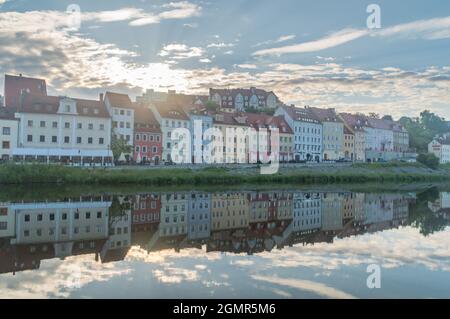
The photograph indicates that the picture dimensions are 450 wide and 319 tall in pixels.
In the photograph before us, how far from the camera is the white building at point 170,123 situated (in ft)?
260

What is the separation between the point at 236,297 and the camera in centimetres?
1107

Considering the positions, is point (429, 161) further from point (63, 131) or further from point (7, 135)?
point (7, 135)

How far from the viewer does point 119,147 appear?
67.6 metres

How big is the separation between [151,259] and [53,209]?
15.1m

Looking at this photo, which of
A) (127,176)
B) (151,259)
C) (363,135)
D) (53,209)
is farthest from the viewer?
(363,135)

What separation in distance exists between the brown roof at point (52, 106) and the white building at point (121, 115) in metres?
1.87

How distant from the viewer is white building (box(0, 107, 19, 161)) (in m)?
60.9

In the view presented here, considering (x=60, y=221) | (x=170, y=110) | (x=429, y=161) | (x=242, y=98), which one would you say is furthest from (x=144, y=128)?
(x=429, y=161)

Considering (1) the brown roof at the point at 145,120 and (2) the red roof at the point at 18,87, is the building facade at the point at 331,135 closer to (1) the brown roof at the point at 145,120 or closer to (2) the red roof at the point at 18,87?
(1) the brown roof at the point at 145,120

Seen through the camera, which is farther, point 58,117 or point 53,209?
point 58,117

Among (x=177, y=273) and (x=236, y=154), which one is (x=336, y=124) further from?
(x=177, y=273)

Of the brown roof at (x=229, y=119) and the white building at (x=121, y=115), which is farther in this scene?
the brown roof at (x=229, y=119)

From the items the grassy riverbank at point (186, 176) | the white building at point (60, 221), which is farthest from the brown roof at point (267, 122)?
the white building at point (60, 221)

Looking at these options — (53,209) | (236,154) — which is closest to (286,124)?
(236,154)
